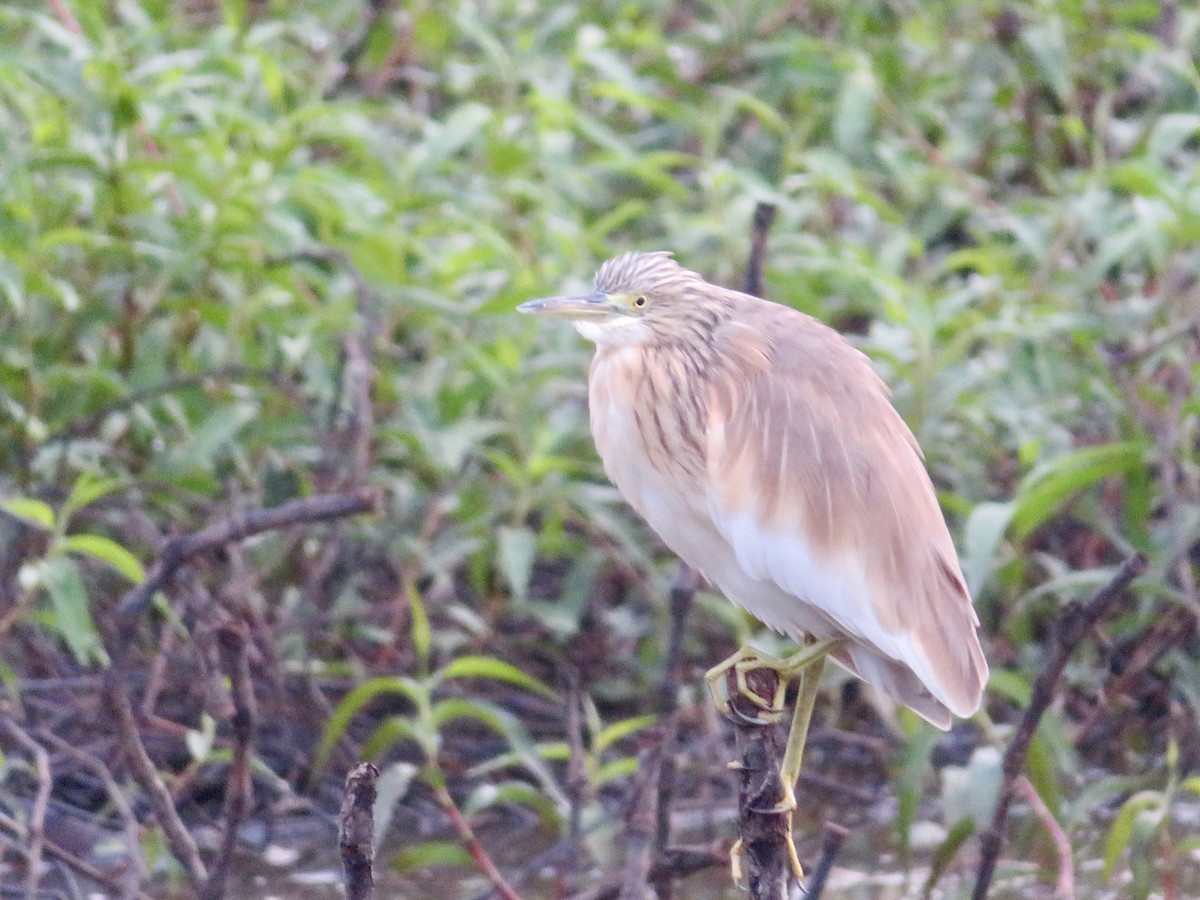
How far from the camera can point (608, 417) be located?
2797 mm

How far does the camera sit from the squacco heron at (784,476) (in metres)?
2.65

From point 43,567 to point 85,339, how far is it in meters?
0.81

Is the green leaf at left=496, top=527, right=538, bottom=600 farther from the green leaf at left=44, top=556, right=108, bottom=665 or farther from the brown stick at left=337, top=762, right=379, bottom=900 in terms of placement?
the brown stick at left=337, top=762, right=379, bottom=900

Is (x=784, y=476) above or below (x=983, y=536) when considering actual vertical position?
above

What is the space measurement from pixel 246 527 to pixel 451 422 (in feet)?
4.16

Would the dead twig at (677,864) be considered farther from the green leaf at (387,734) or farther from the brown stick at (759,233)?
the brown stick at (759,233)

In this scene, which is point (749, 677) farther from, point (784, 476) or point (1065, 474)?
point (1065, 474)

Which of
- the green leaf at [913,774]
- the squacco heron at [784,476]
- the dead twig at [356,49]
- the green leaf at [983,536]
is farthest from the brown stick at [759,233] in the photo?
the dead twig at [356,49]

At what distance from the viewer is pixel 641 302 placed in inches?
114

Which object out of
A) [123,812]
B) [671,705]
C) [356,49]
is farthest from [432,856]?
[356,49]

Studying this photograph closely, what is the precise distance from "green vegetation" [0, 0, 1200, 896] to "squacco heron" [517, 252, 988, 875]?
508mm

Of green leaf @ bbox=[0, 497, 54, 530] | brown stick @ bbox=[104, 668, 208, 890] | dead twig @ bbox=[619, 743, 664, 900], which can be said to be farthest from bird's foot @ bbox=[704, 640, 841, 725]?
green leaf @ bbox=[0, 497, 54, 530]

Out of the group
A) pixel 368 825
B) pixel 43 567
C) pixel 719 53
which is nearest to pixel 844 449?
pixel 368 825

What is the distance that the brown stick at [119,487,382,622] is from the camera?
2.63m
